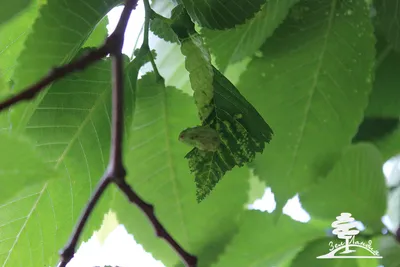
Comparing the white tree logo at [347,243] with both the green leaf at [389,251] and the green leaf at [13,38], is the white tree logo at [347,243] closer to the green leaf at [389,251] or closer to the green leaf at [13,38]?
the green leaf at [389,251]

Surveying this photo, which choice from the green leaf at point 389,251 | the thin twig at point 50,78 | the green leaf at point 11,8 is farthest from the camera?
the green leaf at point 389,251

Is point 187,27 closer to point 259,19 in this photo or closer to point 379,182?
point 259,19

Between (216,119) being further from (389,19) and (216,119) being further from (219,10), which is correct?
(389,19)

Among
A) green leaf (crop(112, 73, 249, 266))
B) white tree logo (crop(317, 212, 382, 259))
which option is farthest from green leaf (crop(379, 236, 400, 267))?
green leaf (crop(112, 73, 249, 266))

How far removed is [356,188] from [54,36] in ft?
0.83

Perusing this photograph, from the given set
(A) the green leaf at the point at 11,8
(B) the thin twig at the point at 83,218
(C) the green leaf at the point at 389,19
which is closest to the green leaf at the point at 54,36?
(A) the green leaf at the point at 11,8

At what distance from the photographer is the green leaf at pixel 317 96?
383 mm

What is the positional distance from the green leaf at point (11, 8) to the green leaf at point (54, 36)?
0.02 m

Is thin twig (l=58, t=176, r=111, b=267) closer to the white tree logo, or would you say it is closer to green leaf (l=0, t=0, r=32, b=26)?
green leaf (l=0, t=0, r=32, b=26)

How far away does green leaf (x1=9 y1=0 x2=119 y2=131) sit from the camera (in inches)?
12.3

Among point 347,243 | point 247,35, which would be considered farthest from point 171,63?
point 347,243

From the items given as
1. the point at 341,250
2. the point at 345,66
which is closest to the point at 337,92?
the point at 345,66

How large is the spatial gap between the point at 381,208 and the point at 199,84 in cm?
20

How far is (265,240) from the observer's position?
43 centimetres
